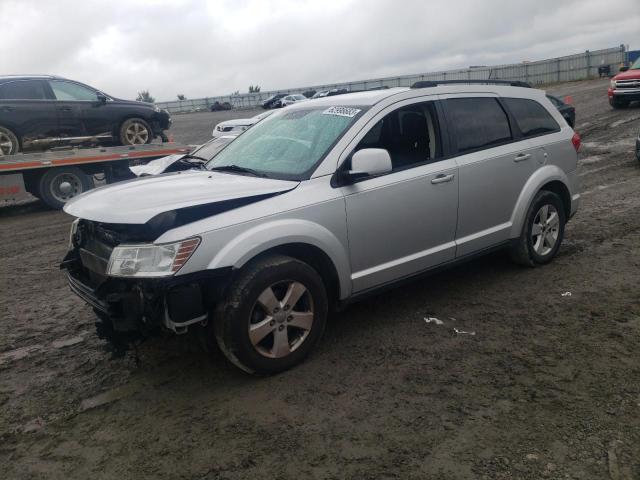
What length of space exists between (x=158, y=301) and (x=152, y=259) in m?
0.25

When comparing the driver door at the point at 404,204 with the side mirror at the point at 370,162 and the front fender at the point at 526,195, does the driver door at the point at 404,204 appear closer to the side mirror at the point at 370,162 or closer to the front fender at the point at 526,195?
the side mirror at the point at 370,162

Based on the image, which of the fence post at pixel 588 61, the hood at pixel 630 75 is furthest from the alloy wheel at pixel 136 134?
the fence post at pixel 588 61

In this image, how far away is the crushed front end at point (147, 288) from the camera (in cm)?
318

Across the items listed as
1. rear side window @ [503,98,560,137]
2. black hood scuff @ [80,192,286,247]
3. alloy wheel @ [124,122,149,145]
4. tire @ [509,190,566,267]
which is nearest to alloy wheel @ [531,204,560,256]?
tire @ [509,190,566,267]

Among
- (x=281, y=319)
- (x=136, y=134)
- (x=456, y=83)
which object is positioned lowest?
(x=281, y=319)

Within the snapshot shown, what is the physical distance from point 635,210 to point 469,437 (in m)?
6.05

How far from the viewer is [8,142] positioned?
10727 mm

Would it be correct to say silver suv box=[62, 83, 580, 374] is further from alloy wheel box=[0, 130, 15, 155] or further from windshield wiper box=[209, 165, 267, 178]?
alloy wheel box=[0, 130, 15, 155]

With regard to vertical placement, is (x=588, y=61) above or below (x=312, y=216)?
above

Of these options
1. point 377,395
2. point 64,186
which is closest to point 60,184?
point 64,186

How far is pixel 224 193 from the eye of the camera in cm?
352

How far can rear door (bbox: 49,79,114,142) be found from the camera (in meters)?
11.2

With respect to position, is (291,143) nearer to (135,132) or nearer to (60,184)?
(60,184)

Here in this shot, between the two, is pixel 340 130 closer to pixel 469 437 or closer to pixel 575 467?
pixel 469 437
